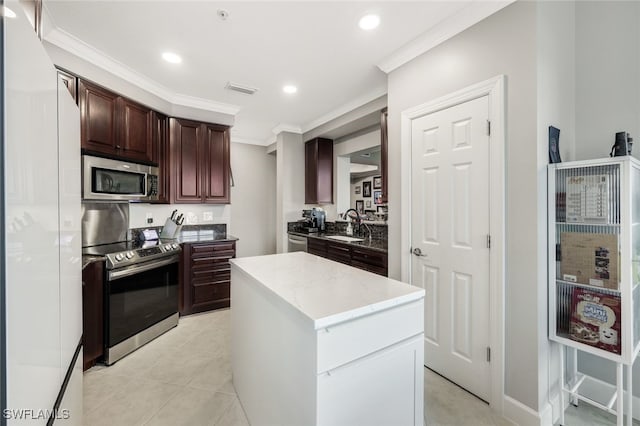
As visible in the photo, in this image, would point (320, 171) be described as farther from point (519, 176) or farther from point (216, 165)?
point (519, 176)

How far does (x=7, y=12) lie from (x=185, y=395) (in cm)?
225

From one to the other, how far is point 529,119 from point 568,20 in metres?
0.91

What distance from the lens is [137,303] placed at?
2.57m

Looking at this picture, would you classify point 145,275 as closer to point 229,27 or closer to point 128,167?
point 128,167

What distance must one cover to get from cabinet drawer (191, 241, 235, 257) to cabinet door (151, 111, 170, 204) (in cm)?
70

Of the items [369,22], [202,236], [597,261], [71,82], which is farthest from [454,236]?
[71,82]

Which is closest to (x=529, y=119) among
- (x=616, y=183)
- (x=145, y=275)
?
(x=616, y=183)

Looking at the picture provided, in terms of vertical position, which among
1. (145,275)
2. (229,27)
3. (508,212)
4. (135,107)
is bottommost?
(145,275)

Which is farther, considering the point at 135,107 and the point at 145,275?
the point at 135,107

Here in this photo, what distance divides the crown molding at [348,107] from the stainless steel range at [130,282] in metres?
2.68

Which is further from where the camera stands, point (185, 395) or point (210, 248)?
point (210, 248)

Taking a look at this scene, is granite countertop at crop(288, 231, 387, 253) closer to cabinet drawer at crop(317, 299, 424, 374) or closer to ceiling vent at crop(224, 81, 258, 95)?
cabinet drawer at crop(317, 299, 424, 374)

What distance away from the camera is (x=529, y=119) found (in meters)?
1.64

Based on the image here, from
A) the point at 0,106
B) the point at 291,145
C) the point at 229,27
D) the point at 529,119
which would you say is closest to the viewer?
the point at 0,106
